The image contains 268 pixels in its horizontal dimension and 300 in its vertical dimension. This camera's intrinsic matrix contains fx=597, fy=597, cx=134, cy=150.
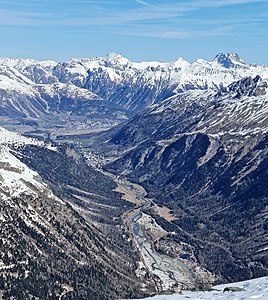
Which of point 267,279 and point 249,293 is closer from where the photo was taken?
point 249,293

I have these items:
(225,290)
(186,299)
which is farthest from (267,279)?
(186,299)

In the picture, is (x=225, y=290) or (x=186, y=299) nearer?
(x=186, y=299)

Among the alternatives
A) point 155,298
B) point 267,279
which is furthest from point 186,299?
point 267,279

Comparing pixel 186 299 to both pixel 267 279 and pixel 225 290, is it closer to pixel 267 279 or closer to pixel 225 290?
pixel 225 290

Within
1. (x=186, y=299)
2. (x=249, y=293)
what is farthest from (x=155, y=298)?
(x=249, y=293)

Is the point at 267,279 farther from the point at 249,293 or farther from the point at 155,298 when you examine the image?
the point at 155,298

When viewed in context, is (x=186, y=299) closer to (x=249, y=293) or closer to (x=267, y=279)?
(x=249, y=293)

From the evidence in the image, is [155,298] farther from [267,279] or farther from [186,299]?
[267,279]
